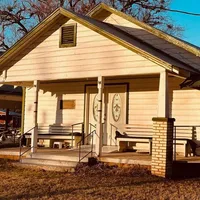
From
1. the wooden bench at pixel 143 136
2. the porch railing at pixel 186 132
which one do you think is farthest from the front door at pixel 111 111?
the porch railing at pixel 186 132

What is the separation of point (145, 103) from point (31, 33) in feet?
15.5

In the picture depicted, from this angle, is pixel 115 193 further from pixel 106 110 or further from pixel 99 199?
pixel 106 110

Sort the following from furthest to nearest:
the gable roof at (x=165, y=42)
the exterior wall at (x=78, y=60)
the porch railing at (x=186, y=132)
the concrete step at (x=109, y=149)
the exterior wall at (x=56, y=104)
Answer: the exterior wall at (x=56, y=104), the gable roof at (x=165, y=42), the concrete step at (x=109, y=149), the porch railing at (x=186, y=132), the exterior wall at (x=78, y=60)

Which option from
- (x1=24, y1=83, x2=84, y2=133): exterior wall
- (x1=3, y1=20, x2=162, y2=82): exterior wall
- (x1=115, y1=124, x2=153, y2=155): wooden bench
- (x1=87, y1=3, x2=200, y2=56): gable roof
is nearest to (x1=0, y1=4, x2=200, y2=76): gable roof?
(x1=3, y1=20, x2=162, y2=82): exterior wall

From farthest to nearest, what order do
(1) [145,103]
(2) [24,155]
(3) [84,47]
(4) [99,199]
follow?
(1) [145,103], (2) [24,155], (3) [84,47], (4) [99,199]

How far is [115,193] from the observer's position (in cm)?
882

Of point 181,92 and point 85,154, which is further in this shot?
point 181,92

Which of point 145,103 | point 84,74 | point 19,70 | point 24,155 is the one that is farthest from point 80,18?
point 24,155

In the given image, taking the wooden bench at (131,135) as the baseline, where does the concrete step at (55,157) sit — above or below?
below

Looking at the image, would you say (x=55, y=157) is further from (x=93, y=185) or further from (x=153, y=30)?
(x=153, y=30)

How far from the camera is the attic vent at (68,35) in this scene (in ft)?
43.7

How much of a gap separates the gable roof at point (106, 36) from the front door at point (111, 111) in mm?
→ 2551

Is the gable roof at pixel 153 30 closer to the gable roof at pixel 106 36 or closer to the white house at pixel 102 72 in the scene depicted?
the white house at pixel 102 72

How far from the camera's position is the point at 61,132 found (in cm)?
1653
